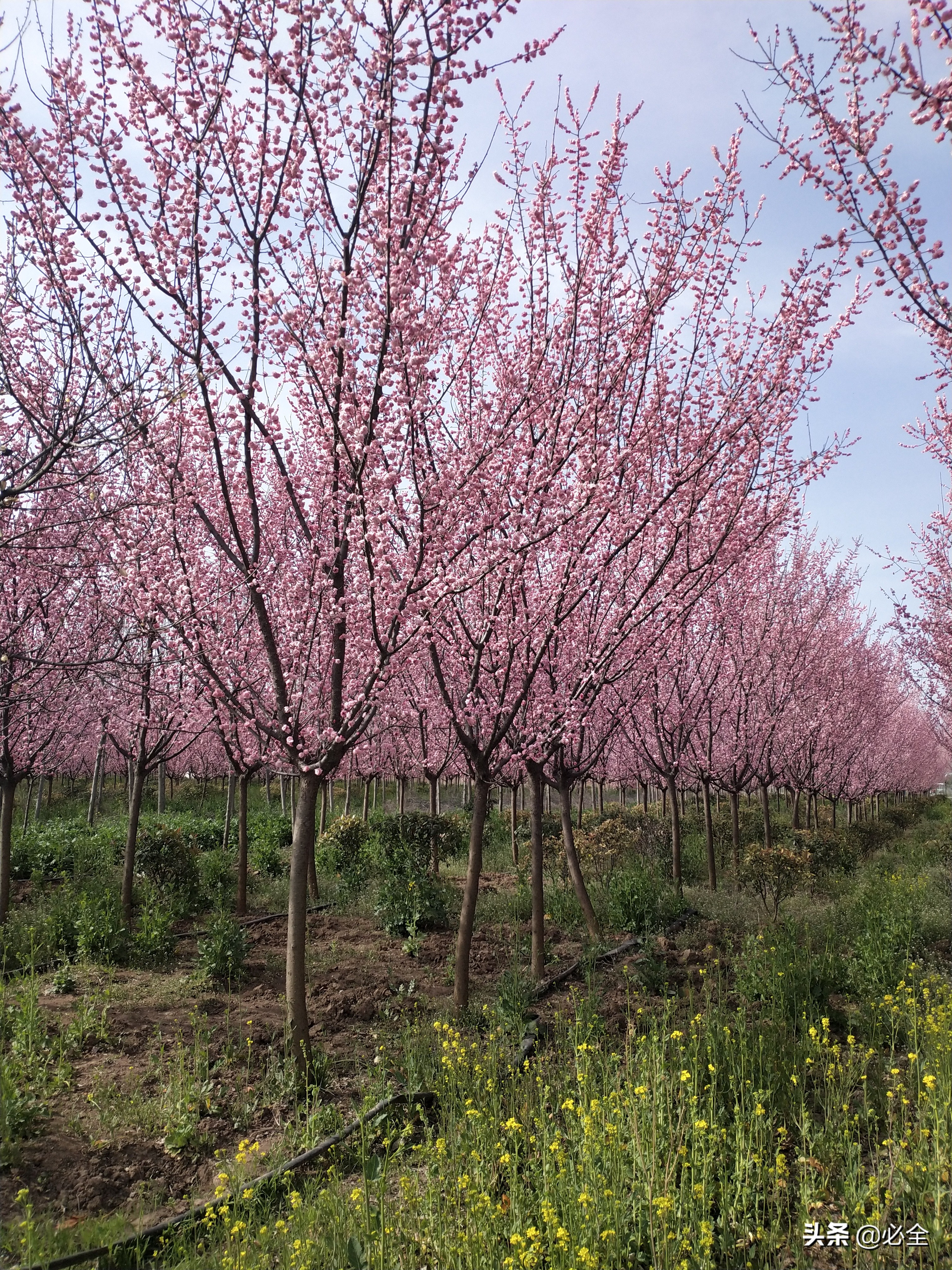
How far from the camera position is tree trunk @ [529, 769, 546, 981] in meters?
7.14

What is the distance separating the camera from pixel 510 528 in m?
6.18

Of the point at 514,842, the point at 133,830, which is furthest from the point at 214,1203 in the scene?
the point at 514,842

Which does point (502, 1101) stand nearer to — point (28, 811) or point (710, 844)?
point (710, 844)

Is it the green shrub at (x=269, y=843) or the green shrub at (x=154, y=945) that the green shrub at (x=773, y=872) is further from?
the green shrub at (x=269, y=843)

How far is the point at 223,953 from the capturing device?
22.8 ft

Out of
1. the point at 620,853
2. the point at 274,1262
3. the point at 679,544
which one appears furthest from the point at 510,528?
the point at 620,853

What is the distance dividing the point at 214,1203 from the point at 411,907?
5.27m

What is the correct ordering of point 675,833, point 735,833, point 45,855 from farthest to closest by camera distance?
point 735,833
point 45,855
point 675,833

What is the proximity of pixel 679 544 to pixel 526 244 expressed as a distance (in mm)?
3059

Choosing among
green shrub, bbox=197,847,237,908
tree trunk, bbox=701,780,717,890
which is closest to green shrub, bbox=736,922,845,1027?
tree trunk, bbox=701,780,717,890

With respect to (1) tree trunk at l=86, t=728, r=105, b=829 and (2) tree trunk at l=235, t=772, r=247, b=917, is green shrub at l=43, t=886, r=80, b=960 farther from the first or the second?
(1) tree trunk at l=86, t=728, r=105, b=829

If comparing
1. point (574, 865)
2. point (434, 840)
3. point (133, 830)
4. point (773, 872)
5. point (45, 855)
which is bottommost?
point (45, 855)

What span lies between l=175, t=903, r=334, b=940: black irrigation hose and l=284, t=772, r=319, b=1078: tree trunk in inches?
142

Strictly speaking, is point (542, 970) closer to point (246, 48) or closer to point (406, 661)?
point (406, 661)
